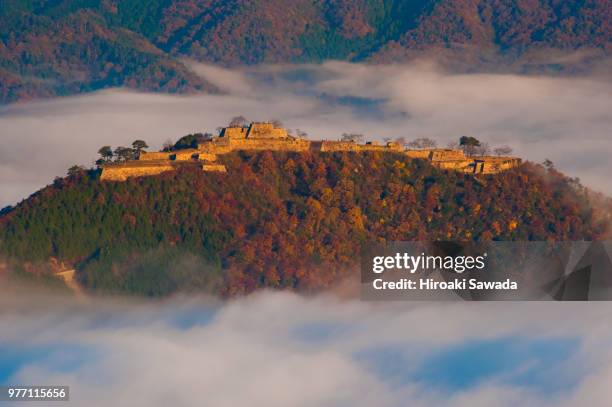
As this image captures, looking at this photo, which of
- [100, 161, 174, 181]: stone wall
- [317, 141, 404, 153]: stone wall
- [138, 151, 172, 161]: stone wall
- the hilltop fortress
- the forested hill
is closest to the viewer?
the forested hill

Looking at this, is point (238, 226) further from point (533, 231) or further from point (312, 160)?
point (533, 231)

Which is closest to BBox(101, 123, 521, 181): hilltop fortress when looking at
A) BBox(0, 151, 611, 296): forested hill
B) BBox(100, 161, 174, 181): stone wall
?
BBox(100, 161, 174, 181): stone wall

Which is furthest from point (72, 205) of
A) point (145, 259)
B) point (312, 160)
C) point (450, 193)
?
point (450, 193)

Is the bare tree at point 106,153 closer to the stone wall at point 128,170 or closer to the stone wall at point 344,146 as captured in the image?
the stone wall at point 128,170

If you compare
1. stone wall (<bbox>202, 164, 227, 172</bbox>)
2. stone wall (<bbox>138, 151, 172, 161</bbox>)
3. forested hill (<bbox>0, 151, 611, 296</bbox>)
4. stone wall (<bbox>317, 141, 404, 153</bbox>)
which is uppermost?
stone wall (<bbox>317, 141, 404, 153</bbox>)

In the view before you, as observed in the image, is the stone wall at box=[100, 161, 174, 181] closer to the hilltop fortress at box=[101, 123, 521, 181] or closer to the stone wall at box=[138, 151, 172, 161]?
the hilltop fortress at box=[101, 123, 521, 181]

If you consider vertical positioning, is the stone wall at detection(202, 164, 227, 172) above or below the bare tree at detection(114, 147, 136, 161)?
below

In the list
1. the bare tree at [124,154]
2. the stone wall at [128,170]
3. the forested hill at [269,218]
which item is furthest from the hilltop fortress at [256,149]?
the forested hill at [269,218]
